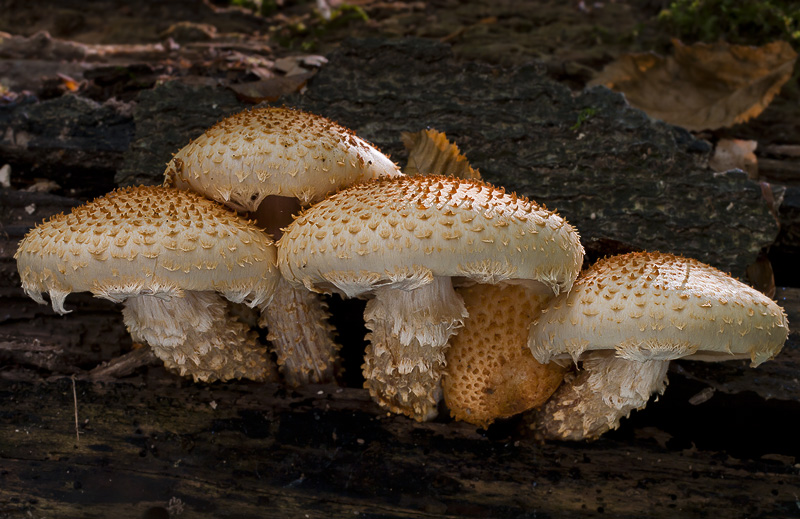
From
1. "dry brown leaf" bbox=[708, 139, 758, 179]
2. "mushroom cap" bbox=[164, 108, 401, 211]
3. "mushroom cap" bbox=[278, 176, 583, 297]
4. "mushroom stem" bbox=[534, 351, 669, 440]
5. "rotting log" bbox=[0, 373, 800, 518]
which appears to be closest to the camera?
"mushroom cap" bbox=[278, 176, 583, 297]

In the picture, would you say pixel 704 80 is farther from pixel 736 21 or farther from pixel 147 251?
pixel 147 251

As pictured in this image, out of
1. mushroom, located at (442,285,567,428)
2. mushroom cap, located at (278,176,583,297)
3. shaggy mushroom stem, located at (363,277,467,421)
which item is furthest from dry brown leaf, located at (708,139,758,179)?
shaggy mushroom stem, located at (363,277,467,421)

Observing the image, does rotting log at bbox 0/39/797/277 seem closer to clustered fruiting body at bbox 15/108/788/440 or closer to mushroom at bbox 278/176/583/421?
clustered fruiting body at bbox 15/108/788/440

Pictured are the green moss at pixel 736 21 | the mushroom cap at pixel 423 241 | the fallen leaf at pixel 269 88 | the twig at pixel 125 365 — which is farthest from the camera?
the green moss at pixel 736 21

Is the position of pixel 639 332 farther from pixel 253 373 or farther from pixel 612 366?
pixel 253 373

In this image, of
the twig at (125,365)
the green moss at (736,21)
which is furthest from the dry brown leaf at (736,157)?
the twig at (125,365)

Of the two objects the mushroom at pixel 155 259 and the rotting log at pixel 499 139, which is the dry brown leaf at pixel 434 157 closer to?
the rotting log at pixel 499 139

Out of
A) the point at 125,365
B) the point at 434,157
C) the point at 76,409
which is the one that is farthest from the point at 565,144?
the point at 76,409
